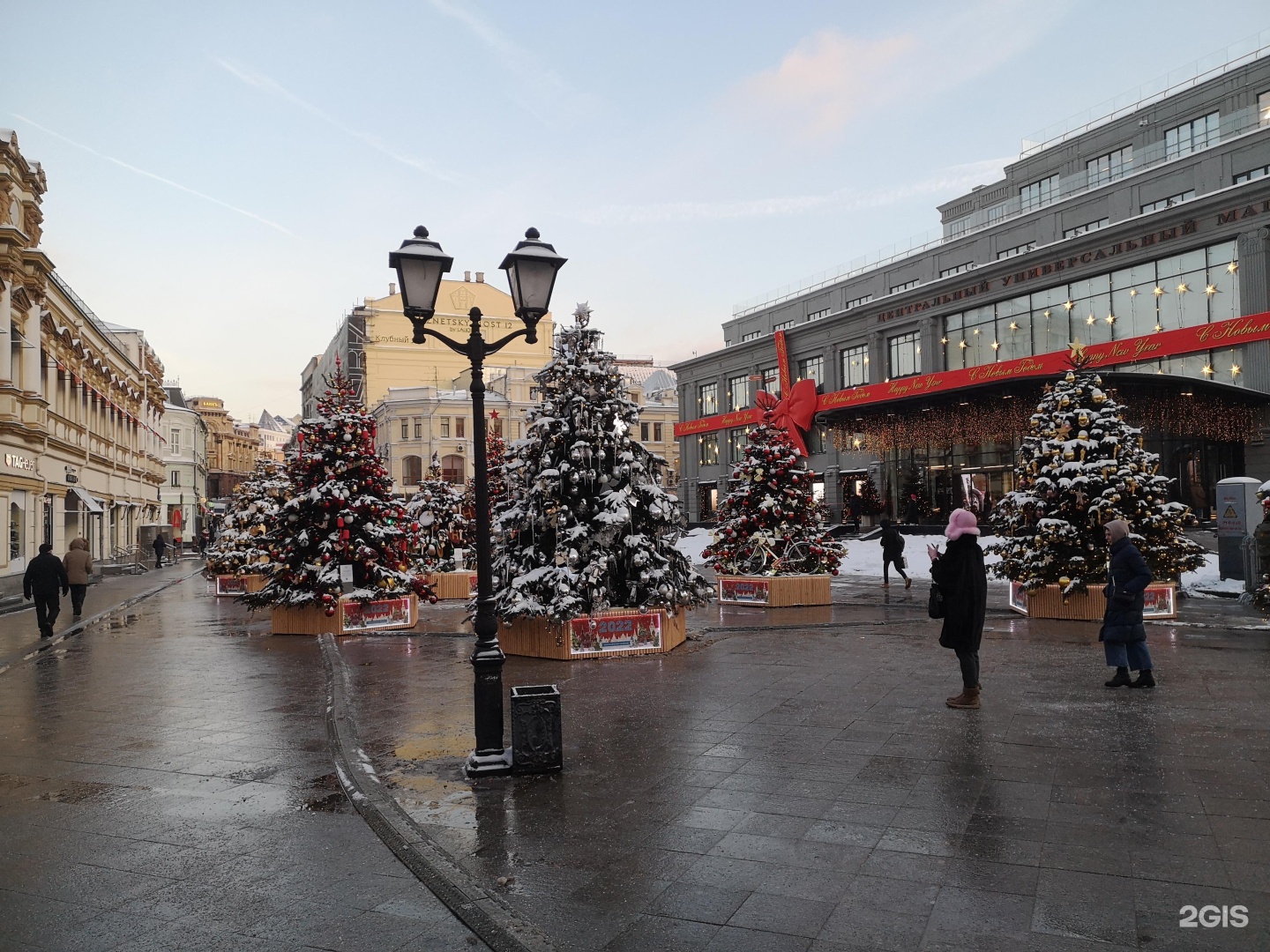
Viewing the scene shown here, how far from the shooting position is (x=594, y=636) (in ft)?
40.9

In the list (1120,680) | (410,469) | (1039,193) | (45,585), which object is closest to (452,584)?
(45,585)

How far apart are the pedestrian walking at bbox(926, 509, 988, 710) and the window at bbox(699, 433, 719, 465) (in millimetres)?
57055

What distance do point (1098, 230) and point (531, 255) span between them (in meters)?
38.1

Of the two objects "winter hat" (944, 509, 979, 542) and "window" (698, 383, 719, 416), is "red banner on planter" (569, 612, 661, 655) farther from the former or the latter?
"window" (698, 383, 719, 416)

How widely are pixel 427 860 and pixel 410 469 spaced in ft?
251

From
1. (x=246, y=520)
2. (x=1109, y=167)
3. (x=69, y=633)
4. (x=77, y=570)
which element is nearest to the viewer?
(x=69, y=633)

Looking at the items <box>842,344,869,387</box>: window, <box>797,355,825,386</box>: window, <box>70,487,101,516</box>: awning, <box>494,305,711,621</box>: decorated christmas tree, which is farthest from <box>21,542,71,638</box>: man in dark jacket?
<box>797,355,825,386</box>: window

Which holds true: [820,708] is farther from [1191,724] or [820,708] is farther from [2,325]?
[2,325]

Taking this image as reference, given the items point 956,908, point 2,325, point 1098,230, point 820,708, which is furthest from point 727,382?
point 956,908

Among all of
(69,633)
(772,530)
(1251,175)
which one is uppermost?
(1251,175)

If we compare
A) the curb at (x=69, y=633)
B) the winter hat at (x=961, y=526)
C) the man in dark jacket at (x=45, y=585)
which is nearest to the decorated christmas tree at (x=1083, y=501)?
the winter hat at (x=961, y=526)

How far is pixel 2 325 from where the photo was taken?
27.5m

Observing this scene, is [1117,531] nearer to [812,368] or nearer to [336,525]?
[336,525]

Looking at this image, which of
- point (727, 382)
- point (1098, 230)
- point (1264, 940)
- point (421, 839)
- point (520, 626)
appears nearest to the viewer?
point (1264, 940)
